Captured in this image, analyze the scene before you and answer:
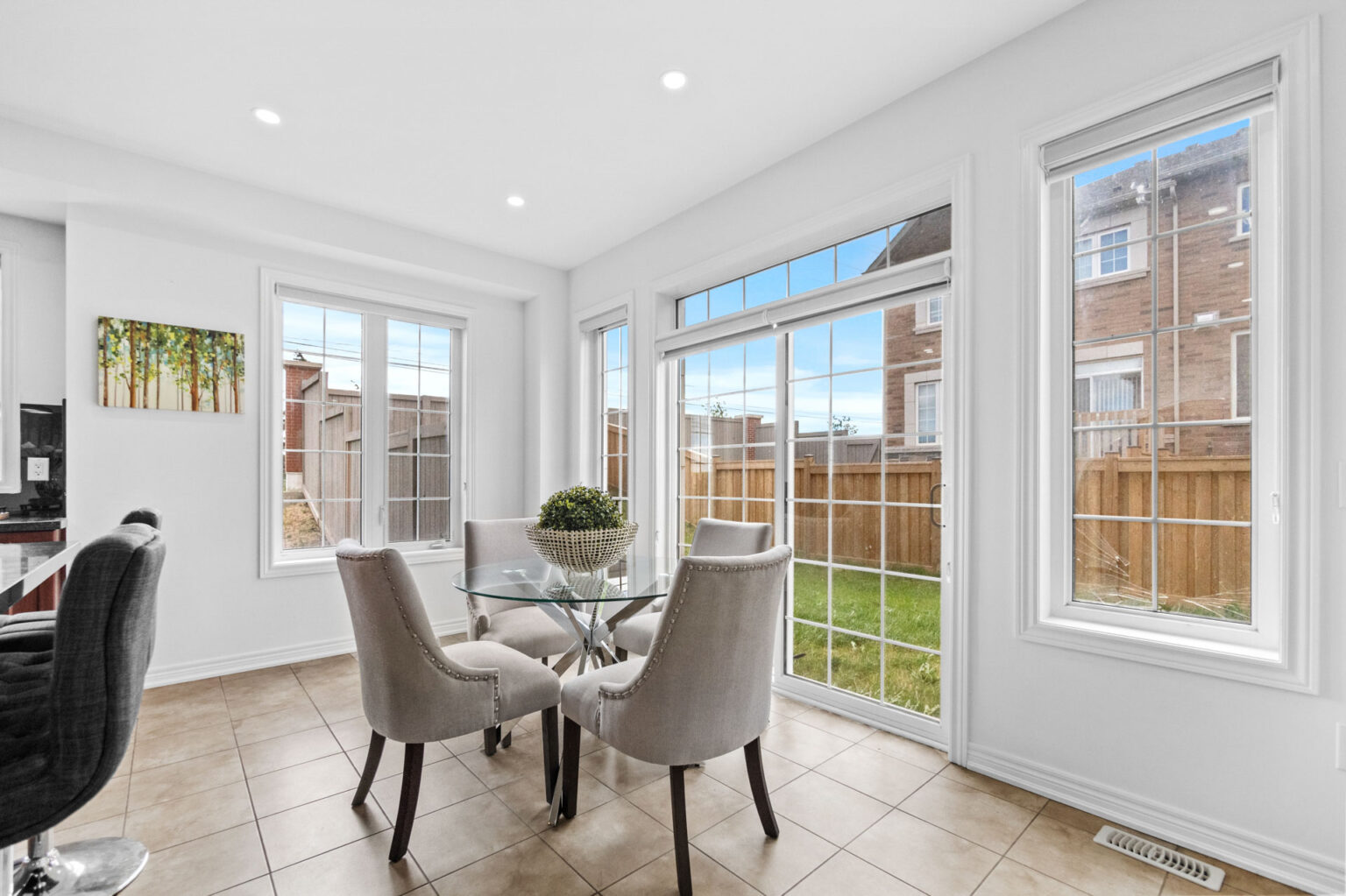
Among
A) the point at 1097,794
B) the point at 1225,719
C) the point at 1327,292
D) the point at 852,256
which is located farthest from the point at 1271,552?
the point at 852,256

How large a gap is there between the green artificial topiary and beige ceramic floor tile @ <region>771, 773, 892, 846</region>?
45.0 inches

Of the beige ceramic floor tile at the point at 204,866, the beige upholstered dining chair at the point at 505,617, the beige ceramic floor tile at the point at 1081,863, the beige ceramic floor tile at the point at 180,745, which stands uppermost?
the beige upholstered dining chair at the point at 505,617

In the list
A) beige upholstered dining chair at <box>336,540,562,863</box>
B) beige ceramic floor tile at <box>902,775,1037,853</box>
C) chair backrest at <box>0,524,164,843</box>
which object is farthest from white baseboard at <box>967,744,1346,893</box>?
chair backrest at <box>0,524,164,843</box>

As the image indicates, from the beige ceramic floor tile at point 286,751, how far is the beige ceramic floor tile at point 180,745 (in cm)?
14

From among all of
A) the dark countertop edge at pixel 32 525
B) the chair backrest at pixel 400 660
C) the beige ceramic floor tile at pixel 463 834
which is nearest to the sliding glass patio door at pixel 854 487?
the beige ceramic floor tile at pixel 463 834

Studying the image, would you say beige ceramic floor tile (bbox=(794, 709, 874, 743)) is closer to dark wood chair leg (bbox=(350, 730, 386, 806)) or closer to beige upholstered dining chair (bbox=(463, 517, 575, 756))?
beige upholstered dining chair (bbox=(463, 517, 575, 756))

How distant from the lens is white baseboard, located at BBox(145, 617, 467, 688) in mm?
3357

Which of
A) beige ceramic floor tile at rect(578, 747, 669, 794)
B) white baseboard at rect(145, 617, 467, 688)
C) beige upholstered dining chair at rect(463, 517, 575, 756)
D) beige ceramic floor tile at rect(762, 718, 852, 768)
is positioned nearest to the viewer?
beige ceramic floor tile at rect(578, 747, 669, 794)

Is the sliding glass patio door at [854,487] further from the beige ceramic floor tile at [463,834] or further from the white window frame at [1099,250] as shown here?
the beige ceramic floor tile at [463,834]

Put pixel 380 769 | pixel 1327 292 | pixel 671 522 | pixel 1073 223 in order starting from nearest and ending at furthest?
1. pixel 1327 292
2. pixel 1073 223
3. pixel 380 769
4. pixel 671 522

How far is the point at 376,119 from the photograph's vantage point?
9.21 ft

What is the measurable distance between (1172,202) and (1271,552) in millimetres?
1142

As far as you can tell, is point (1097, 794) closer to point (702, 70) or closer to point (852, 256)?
point (852, 256)

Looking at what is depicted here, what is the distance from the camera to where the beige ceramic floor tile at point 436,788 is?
217 cm
